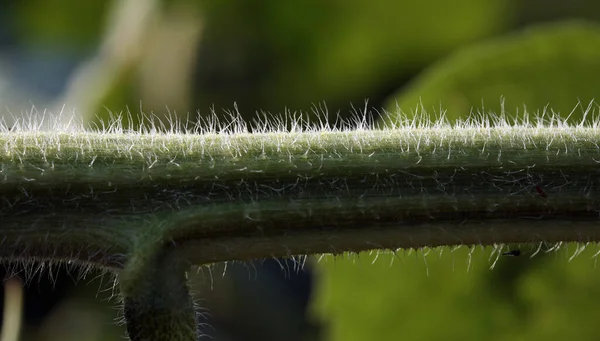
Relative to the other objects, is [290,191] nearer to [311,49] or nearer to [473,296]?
[473,296]

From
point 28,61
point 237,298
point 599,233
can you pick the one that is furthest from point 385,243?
point 28,61

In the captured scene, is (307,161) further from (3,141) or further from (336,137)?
(3,141)

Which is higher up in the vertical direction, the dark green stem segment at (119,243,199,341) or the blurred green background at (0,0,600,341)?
the blurred green background at (0,0,600,341)

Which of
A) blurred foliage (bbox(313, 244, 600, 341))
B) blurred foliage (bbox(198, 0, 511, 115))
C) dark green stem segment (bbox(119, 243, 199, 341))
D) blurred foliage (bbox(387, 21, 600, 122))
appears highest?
blurred foliage (bbox(198, 0, 511, 115))

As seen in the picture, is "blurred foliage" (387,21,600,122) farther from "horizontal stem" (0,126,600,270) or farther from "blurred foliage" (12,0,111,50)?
"blurred foliage" (12,0,111,50)

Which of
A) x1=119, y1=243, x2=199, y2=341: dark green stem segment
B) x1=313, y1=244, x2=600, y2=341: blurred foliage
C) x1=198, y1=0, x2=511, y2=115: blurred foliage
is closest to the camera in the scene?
x1=119, y1=243, x2=199, y2=341: dark green stem segment

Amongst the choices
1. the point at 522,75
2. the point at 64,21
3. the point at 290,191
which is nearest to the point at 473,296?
the point at 522,75

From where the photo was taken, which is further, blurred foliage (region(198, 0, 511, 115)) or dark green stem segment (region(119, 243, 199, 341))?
blurred foliage (region(198, 0, 511, 115))

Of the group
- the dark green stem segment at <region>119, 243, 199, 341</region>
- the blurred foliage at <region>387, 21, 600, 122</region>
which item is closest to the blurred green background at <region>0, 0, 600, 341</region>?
the blurred foliage at <region>387, 21, 600, 122</region>
